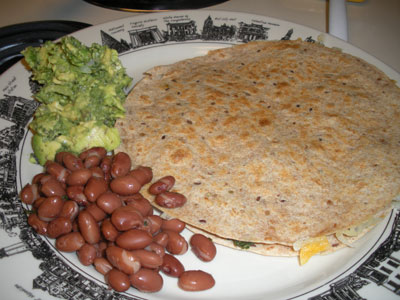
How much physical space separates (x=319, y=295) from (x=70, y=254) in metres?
1.69

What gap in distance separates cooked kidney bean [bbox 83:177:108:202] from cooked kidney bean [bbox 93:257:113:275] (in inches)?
15.5

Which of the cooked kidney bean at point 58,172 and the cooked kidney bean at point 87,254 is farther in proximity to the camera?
the cooked kidney bean at point 58,172

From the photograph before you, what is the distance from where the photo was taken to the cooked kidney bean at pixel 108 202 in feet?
8.02

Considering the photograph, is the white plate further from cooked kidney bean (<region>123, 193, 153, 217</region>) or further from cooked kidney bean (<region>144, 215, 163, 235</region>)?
cooked kidney bean (<region>123, 193, 153, 217</region>)

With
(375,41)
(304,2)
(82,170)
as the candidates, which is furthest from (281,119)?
(304,2)

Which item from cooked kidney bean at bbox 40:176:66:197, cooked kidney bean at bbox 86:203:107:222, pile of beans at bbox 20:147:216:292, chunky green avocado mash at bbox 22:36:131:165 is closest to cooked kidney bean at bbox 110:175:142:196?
pile of beans at bbox 20:147:216:292

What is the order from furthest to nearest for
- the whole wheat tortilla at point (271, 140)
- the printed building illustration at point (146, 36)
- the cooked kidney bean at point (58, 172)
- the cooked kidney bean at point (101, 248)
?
the printed building illustration at point (146, 36)
the cooked kidney bean at point (58, 172)
the whole wheat tortilla at point (271, 140)
the cooked kidney bean at point (101, 248)

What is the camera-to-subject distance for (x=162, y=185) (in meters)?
2.56

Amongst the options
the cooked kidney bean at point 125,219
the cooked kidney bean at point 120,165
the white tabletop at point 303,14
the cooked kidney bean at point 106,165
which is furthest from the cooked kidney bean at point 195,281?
the white tabletop at point 303,14

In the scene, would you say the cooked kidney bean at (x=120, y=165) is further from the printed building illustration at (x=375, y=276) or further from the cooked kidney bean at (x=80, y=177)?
the printed building illustration at (x=375, y=276)

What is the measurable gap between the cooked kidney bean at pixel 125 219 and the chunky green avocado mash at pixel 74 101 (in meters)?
0.87

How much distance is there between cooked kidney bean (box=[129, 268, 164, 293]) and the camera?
2309mm

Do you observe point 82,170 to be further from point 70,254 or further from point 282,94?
point 282,94

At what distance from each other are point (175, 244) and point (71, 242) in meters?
0.67
